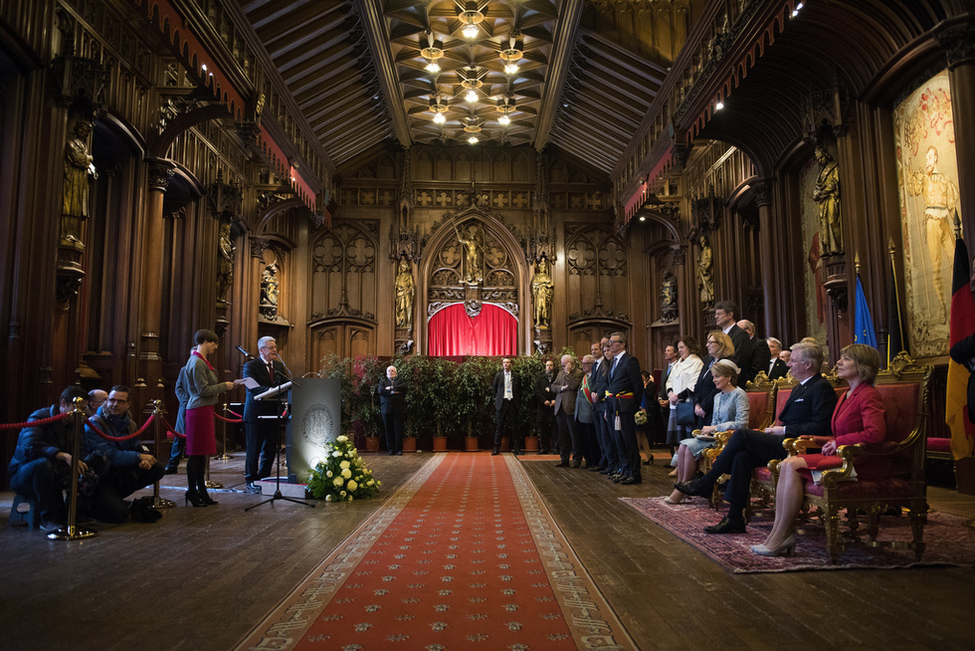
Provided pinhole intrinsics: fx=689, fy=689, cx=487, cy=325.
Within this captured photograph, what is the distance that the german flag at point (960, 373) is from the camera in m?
4.54

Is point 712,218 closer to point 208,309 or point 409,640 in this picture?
point 208,309

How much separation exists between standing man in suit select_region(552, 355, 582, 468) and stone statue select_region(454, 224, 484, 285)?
8344mm

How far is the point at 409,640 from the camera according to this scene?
219 cm

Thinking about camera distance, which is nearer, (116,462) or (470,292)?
(116,462)

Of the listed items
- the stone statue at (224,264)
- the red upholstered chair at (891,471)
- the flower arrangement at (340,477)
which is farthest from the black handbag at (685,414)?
the stone statue at (224,264)

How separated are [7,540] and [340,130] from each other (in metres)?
12.3

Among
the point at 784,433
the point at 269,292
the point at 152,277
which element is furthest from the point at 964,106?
the point at 269,292

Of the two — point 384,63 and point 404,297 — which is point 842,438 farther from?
point 404,297

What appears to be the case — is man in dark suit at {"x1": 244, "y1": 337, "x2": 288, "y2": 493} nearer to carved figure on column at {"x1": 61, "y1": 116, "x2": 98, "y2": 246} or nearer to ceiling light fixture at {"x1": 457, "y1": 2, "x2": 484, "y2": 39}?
carved figure on column at {"x1": 61, "y1": 116, "x2": 98, "y2": 246}

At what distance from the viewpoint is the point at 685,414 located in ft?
20.4

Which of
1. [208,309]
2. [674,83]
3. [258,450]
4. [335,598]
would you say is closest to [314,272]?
[208,309]

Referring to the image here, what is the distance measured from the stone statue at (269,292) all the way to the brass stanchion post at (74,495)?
10348 mm

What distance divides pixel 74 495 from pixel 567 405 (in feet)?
17.4

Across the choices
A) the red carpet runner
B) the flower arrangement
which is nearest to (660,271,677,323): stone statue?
the flower arrangement
